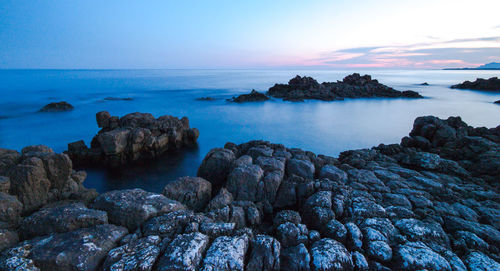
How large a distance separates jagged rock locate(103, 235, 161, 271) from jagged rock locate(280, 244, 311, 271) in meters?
2.33

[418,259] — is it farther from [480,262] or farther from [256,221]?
[256,221]

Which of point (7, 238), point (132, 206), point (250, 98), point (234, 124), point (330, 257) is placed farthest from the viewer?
point (250, 98)

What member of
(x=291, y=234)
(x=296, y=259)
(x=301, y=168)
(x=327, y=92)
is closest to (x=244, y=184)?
(x=301, y=168)

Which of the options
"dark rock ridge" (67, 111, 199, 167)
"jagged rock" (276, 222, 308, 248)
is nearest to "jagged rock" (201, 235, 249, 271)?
"jagged rock" (276, 222, 308, 248)

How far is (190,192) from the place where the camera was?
284 inches

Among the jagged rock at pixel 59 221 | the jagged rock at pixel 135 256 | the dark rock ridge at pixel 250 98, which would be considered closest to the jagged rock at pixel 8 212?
the jagged rock at pixel 59 221

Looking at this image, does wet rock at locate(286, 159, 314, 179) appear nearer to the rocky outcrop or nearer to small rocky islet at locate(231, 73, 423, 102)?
the rocky outcrop

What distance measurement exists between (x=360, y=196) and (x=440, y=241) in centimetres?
205

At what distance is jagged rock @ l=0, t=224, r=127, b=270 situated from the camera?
3785 millimetres

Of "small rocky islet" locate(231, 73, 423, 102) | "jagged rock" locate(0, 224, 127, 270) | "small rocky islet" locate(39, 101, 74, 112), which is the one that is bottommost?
"jagged rock" locate(0, 224, 127, 270)

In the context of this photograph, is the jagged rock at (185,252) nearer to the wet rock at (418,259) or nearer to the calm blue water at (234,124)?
the wet rock at (418,259)

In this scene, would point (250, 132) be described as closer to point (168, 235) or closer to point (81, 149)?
point (81, 149)

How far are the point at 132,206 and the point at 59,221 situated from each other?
128cm

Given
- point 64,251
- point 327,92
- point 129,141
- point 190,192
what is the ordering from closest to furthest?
point 64,251 → point 190,192 → point 129,141 → point 327,92
